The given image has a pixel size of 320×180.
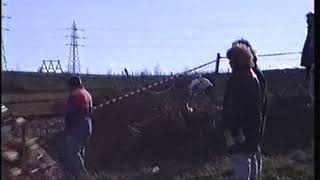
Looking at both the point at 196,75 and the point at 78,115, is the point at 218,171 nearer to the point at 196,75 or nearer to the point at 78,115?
the point at 78,115

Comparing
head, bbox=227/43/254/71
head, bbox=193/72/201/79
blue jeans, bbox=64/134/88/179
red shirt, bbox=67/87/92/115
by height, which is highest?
head, bbox=227/43/254/71

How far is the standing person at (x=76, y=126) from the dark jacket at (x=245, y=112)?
15.2 feet

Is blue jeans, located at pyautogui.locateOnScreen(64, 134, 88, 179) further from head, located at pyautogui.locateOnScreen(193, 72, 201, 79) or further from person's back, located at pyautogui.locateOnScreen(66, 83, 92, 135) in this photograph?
head, located at pyautogui.locateOnScreen(193, 72, 201, 79)

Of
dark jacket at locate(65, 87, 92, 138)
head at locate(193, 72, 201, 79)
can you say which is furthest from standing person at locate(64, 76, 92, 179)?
head at locate(193, 72, 201, 79)

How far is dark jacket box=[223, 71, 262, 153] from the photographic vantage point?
805 cm

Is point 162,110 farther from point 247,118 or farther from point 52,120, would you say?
point 247,118

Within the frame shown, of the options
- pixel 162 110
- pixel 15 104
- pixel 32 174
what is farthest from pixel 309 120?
pixel 32 174

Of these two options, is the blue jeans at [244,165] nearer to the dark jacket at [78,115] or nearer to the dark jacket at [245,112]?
the dark jacket at [245,112]

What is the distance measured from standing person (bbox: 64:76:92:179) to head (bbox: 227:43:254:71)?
15.2 ft

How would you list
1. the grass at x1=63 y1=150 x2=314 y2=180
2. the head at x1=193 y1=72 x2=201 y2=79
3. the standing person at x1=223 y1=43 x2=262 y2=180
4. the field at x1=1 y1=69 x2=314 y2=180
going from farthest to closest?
the head at x1=193 y1=72 x2=201 y2=79
the field at x1=1 y1=69 x2=314 y2=180
the grass at x1=63 y1=150 x2=314 y2=180
the standing person at x1=223 y1=43 x2=262 y2=180

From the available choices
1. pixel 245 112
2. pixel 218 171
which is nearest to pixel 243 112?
pixel 245 112

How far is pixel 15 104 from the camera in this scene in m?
19.0

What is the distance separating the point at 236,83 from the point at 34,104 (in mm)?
11806

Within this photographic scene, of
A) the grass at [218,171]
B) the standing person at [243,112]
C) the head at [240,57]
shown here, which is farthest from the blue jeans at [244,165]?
the grass at [218,171]
